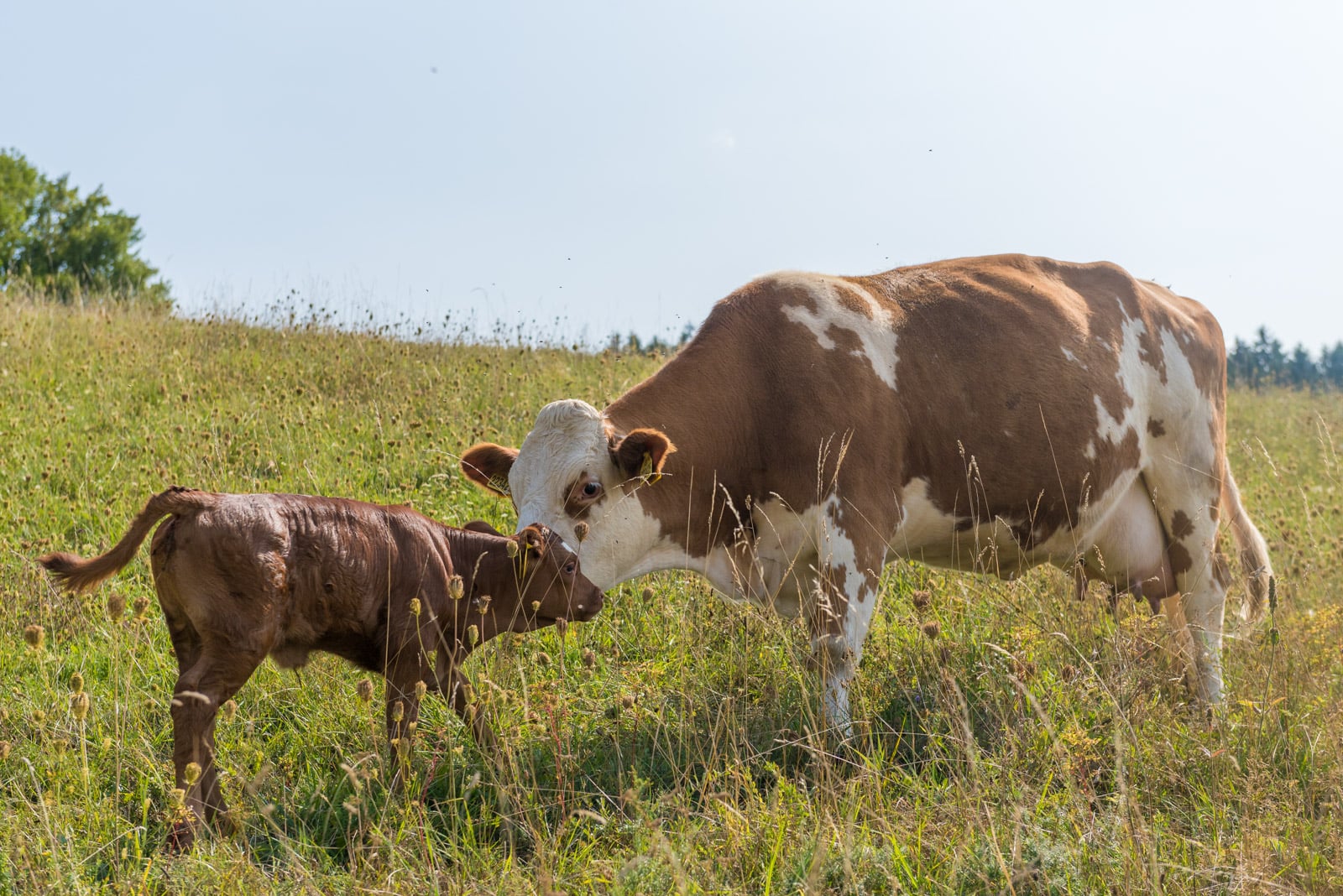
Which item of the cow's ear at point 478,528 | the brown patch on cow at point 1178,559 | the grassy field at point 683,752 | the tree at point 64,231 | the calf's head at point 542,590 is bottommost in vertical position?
the grassy field at point 683,752

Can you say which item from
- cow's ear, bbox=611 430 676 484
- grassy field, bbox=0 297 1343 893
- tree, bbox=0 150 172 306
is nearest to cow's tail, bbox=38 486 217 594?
grassy field, bbox=0 297 1343 893

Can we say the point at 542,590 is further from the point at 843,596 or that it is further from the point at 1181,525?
the point at 1181,525

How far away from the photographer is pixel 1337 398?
18562mm

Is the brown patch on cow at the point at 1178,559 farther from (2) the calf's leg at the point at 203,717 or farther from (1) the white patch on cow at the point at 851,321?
(2) the calf's leg at the point at 203,717

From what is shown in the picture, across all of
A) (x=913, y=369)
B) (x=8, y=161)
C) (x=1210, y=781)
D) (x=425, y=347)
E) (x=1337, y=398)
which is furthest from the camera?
(x=8, y=161)

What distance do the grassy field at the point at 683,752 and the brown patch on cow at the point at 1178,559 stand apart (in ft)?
1.21

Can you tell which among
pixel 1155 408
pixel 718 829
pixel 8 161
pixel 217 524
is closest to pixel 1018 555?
pixel 1155 408

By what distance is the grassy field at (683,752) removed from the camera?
3.18 metres

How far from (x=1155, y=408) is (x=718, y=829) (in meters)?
3.81

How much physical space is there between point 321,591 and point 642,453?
136 cm

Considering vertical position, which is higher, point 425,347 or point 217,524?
point 425,347

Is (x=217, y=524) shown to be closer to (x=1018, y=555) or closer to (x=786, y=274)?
(x=786, y=274)

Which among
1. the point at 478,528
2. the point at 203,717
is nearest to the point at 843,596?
the point at 478,528

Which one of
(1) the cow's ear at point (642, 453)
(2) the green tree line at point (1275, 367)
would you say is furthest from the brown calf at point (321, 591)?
(2) the green tree line at point (1275, 367)
